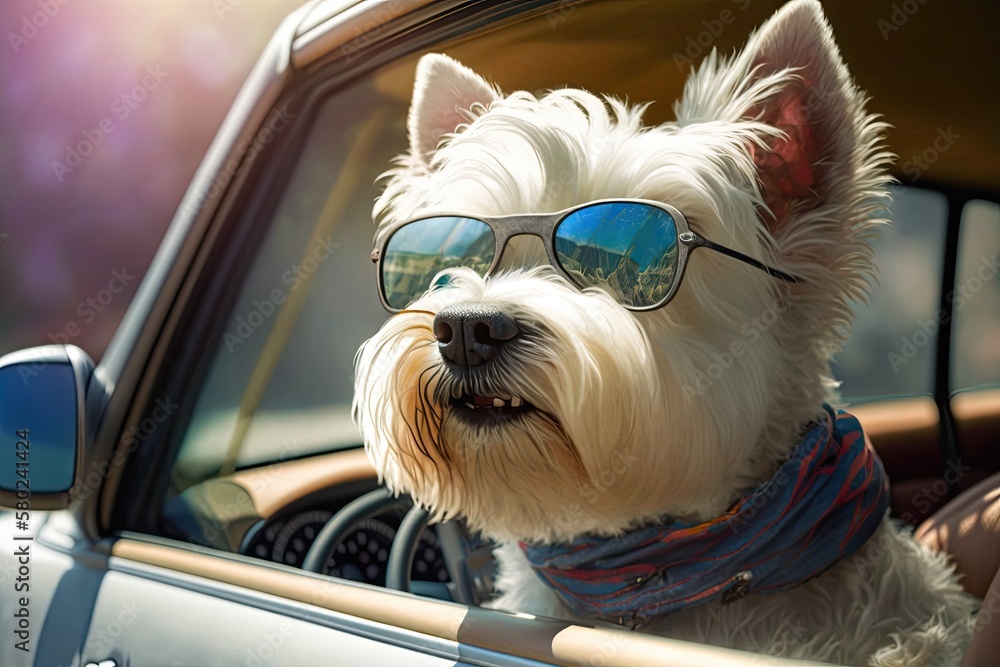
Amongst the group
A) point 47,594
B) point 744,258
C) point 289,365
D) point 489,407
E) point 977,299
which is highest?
point 744,258

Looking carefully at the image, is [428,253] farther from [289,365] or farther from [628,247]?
[289,365]

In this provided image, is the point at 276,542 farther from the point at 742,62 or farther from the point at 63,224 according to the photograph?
the point at 63,224

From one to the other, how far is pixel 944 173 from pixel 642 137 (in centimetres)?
122

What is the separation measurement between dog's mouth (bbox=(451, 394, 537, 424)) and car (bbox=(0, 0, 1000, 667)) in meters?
0.39

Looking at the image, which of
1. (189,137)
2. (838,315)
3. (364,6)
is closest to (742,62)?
(838,315)

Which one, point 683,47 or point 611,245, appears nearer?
point 611,245

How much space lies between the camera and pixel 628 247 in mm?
1722

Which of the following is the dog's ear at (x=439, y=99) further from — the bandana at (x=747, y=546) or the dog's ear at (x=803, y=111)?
the bandana at (x=747, y=546)

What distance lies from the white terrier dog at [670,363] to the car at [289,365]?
161 mm

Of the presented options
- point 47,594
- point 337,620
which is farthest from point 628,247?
point 47,594

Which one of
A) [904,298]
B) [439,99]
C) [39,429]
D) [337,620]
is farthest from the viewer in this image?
Answer: [904,298]

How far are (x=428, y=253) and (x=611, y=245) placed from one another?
1.51ft

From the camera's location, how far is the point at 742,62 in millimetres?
1885

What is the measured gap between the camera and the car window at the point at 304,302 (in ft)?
7.34
